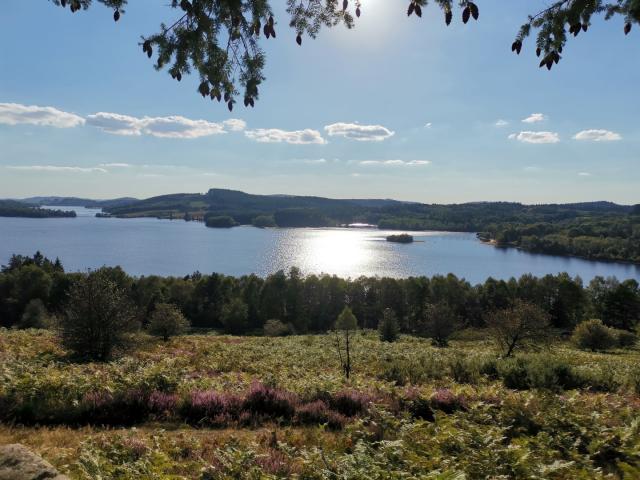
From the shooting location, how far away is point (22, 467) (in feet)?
18.2

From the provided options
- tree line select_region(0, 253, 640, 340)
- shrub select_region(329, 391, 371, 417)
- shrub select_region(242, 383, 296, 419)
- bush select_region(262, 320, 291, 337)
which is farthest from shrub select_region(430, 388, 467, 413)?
tree line select_region(0, 253, 640, 340)

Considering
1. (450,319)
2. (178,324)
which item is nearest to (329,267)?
(450,319)

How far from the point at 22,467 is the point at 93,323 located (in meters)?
17.2

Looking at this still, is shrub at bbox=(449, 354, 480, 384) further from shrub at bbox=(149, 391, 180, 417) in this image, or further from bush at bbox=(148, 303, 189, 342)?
bush at bbox=(148, 303, 189, 342)

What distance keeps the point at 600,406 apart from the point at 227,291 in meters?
83.9

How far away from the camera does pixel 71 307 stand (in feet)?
70.3

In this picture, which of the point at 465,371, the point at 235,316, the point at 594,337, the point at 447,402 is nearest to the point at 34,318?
the point at 235,316

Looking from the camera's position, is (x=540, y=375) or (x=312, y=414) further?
(x=540, y=375)

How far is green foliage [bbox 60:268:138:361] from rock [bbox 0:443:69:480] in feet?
53.9

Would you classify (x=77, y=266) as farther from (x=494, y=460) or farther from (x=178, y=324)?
(x=494, y=460)

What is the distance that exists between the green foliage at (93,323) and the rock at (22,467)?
16421mm

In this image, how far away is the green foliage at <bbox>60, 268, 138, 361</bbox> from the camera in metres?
20.9

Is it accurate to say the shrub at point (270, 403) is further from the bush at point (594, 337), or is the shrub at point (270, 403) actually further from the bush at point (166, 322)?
the bush at point (594, 337)

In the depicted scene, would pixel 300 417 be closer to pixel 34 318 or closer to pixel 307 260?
pixel 34 318
